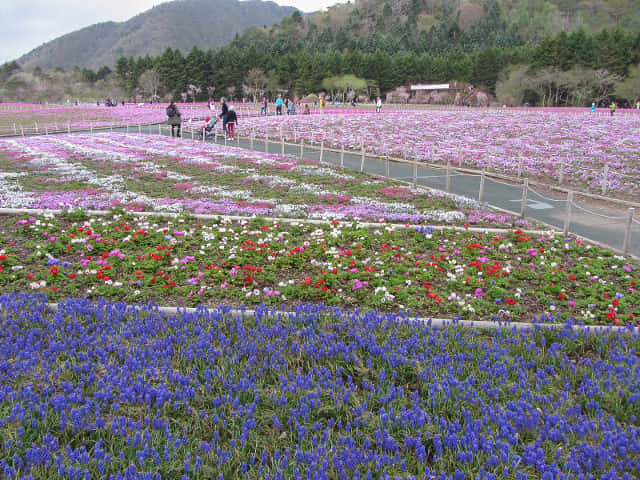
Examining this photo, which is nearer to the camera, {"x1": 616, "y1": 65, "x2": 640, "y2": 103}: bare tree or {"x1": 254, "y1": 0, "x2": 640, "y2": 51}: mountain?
{"x1": 616, "y1": 65, "x2": 640, "y2": 103}: bare tree

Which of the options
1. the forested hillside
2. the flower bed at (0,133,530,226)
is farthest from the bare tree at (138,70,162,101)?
the flower bed at (0,133,530,226)

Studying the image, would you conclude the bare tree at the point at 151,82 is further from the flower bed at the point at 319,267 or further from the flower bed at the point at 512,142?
the flower bed at the point at 319,267

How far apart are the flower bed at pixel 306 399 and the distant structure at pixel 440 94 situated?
307 feet

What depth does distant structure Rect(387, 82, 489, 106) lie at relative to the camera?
9175cm

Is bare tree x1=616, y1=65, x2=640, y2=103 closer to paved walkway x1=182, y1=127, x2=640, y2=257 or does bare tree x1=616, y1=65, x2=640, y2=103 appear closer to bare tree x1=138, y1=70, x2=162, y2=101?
paved walkway x1=182, y1=127, x2=640, y2=257

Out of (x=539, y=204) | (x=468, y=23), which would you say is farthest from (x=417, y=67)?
(x=468, y=23)

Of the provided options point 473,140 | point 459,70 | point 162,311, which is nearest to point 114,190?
point 162,311

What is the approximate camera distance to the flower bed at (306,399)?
3072 mm

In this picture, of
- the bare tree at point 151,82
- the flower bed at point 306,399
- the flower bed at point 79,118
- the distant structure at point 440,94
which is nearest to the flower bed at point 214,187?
the flower bed at point 306,399

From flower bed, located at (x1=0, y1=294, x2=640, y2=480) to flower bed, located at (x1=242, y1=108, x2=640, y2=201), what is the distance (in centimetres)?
1192

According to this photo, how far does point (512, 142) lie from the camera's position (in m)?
29.0

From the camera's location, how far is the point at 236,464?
3166mm

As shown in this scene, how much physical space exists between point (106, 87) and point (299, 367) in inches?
4729

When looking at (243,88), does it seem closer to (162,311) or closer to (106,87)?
(106,87)
